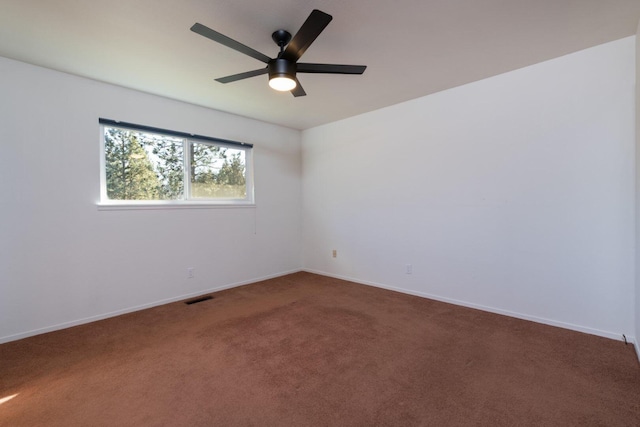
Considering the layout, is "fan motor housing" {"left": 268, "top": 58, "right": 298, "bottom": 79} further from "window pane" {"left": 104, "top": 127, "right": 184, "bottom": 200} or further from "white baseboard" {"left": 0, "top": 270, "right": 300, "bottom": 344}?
"white baseboard" {"left": 0, "top": 270, "right": 300, "bottom": 344}

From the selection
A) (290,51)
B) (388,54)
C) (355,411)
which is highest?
(388,54)

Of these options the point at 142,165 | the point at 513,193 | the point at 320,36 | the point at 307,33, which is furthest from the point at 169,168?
the point at 513,193

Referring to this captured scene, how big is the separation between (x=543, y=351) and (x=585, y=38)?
8.15 feet

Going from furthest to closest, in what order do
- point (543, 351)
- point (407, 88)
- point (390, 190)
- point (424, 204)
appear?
point (390, 190) < point (424, 204) < point (407, 88) < point (543, 351)

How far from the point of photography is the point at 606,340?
7.66ft

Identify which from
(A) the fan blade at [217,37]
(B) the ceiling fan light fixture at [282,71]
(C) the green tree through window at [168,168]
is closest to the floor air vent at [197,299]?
(C) the green tree through window at [168,168]

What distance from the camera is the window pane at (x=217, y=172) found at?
371cm

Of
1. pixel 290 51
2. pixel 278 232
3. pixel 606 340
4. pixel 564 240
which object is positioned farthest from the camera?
pixel 278 232

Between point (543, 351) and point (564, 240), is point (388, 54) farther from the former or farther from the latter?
point (543, 351)

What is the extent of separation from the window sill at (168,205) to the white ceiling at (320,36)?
125 cm

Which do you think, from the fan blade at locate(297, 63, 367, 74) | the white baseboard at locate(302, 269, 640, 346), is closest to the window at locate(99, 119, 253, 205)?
the fan blade at locate(297, 63, 367, 74)

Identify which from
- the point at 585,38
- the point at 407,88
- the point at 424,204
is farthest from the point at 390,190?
the point at 585,38

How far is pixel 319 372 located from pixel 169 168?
2.89 metres

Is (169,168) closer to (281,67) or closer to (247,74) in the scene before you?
(247,74)
